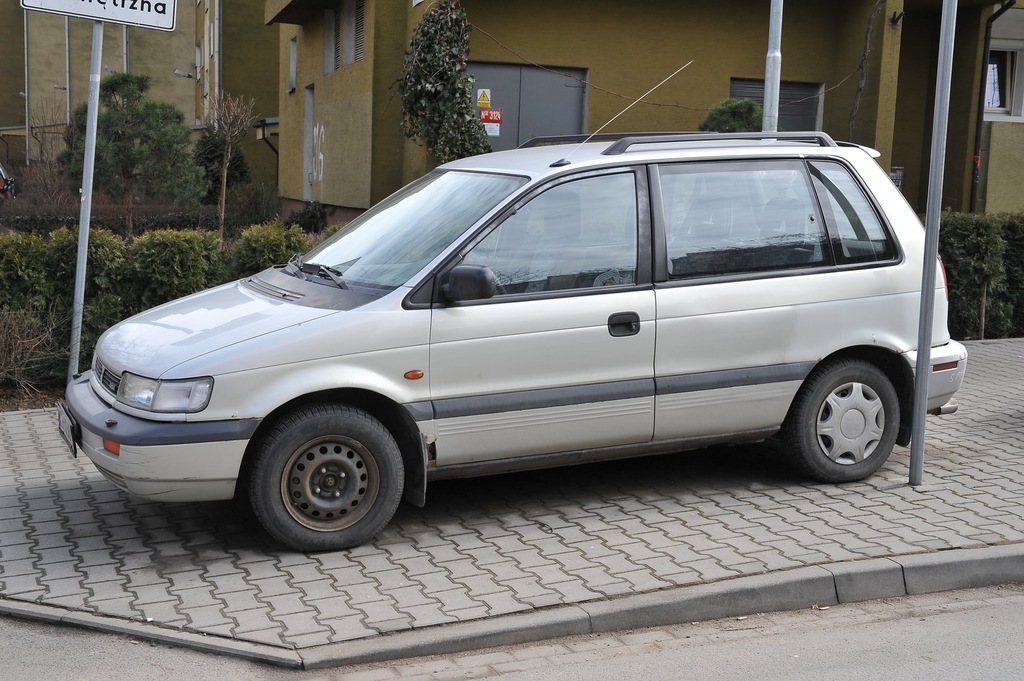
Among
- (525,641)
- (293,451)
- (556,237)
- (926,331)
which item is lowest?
(525,641)

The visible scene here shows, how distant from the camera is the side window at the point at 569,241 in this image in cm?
552

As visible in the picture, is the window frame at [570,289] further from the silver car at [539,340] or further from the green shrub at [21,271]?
the green shrub at [21,271]

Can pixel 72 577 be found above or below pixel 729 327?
below

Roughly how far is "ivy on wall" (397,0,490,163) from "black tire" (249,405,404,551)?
880 cm

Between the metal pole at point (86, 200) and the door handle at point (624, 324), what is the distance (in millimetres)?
3981

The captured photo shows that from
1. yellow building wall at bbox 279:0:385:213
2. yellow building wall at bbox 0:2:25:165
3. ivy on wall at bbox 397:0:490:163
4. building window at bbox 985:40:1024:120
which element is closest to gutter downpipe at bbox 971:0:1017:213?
building window at bbox 985:40:1024:120

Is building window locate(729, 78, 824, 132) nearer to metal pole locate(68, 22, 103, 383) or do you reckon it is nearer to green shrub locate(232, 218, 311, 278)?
green shrub locate(232, 218, 311, 278)

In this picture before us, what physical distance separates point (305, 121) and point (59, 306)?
44.4ft

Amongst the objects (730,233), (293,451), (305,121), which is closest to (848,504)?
(730,233)

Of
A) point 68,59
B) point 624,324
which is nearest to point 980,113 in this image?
point 624,324

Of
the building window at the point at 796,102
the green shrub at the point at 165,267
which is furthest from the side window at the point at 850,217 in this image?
the building window at the point at 796,102

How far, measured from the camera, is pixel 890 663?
14.1 ft

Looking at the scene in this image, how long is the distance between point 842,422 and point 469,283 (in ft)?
8.06

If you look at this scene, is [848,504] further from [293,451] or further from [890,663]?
[293,451]
